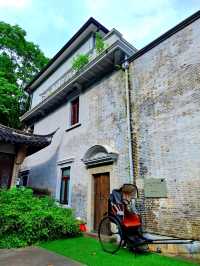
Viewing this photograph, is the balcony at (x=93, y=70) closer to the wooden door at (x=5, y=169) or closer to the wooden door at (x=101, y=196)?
the wooden door at (x=5, y=169)

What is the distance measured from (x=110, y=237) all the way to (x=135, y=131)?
343 centimetres

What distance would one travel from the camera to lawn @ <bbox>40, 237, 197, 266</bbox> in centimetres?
442

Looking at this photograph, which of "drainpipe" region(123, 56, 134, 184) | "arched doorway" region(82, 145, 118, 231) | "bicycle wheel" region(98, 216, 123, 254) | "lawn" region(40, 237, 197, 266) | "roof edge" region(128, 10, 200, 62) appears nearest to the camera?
"lawn" region(40, 237, 197, 266)

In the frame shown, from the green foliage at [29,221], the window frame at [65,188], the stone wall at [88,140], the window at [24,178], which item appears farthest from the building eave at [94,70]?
the green foliage at [29,221]

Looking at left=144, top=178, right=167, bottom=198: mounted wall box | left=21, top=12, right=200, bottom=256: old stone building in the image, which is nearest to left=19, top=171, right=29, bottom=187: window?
left=21, top=12, right=200, bottom=256: old stone building

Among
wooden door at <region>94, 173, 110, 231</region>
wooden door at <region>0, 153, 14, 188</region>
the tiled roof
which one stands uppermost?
the tiled roof

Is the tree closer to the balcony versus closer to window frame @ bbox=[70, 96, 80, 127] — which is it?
the balcony

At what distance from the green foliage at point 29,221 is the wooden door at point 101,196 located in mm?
961

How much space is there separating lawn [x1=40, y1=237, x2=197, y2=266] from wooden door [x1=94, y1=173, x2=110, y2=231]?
1.61m

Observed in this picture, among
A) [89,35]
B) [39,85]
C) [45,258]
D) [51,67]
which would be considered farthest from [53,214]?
[39,85]

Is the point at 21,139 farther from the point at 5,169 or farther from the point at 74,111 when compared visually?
the point at 74,111

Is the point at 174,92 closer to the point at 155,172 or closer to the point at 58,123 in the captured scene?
the point at 155,172

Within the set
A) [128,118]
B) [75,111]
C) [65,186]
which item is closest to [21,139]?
[65,186]

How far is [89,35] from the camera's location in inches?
454
